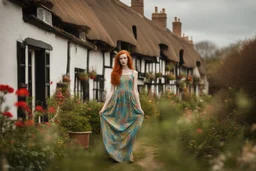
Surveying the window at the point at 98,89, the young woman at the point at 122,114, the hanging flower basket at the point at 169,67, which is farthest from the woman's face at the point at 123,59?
the hanging flower basket at the point at 169,67

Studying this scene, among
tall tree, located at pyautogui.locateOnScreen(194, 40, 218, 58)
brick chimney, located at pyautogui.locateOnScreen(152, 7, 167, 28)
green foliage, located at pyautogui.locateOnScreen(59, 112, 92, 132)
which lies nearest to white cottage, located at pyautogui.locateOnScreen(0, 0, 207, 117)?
green foliage, located at pyautogui.locateOnScreen(59, 112, 92, 132)

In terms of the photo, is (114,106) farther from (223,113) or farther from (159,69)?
(159,69)

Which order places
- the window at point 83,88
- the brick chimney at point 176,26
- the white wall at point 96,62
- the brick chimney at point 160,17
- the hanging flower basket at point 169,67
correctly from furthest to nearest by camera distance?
the brick chimney at point 176,26
the brick chimney at point 160,17
the hanging flower basket at point 169,67
the white wall at point 96,62
the window at point 83,88

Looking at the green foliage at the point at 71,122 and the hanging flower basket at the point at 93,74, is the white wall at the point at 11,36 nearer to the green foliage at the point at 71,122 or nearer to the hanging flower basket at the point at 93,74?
the green foliage at the point at 71,122

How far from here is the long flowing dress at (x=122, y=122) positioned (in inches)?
255

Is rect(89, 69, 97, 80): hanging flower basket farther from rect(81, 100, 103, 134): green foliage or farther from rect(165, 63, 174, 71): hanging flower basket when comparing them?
rect(165, 63, 174, 71): hanging flower basket

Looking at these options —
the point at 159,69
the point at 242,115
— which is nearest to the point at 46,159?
the point at 242,115

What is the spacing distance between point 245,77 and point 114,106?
98.0 inches

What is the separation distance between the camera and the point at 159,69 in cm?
2219

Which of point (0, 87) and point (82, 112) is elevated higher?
point (0, 87)

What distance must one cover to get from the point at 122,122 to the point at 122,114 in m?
0.13

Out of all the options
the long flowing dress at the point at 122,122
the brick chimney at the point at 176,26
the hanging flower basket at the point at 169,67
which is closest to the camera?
the long flowing dress at the point at 122,122

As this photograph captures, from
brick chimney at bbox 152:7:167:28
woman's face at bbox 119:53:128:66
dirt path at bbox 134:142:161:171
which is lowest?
dirt path at bbox 134:142:161:171

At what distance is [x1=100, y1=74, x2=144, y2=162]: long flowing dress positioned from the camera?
6473mm
